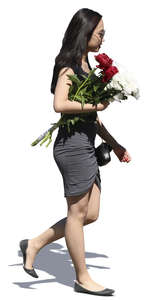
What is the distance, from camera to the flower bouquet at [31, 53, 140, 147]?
7840 mm

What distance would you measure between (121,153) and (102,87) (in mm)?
820

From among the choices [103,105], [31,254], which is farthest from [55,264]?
[103,105]

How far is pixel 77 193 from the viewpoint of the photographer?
26.1 ft

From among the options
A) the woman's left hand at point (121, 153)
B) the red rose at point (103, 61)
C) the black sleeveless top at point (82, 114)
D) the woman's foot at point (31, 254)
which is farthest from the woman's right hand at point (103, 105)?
the woman's foot at point (31, 254)

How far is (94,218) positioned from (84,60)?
1383 mm

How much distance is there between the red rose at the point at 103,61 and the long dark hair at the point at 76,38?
0.14 metres

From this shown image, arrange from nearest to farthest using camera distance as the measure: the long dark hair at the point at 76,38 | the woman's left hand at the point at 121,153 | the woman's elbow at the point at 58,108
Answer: the woman's elbow at the point at 58,108 < the long dark hair at the point at 76,38 < the woman's left hand at the point at 121,153

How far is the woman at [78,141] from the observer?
7.85 m

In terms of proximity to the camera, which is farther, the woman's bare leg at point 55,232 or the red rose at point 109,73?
the woman's bare leg at point 55,232

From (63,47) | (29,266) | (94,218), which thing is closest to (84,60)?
(63,47)

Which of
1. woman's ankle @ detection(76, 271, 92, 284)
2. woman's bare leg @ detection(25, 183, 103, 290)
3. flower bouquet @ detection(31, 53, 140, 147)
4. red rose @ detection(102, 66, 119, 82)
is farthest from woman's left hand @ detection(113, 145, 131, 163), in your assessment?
woman's ankle @ detection(76, 271, 92, 284)

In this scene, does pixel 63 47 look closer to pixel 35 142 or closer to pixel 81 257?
pixel 35 142

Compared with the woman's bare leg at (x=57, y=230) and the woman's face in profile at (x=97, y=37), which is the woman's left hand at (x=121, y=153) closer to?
the woman's bare leg at (x=57, y=230)

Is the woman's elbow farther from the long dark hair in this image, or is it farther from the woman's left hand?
the woman's left hand
